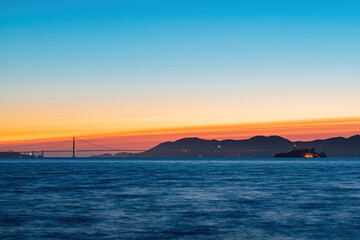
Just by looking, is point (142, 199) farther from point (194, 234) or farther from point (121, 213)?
point (194, 234)

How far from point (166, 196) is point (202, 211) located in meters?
10.2

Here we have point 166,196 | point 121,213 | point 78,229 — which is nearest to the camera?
point 78,229

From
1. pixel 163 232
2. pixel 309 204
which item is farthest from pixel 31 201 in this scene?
pixel 309 204

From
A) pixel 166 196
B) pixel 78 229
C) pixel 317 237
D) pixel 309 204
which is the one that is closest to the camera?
pixel 317 237

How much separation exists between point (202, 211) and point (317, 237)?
8926 mm

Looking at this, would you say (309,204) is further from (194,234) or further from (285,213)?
(194,234)

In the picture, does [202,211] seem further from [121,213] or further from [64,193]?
[64,193]

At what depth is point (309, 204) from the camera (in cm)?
3180

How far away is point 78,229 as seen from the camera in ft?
70.0

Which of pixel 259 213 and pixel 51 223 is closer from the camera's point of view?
pixel 51 223

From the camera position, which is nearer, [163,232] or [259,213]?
[163,232]

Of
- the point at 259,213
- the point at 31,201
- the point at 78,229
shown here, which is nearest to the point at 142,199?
the point at 31,201

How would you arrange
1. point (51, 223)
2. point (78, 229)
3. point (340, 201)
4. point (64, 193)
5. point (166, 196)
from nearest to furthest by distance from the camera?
point (78, 229) → point (51, 223) → point (340, 201) → point (166, 196) → point (64, 193)

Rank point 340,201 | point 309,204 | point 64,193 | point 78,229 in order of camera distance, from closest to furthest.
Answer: point 78,229
point 309,204
point 340,201
point 64,193
